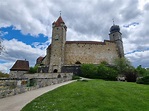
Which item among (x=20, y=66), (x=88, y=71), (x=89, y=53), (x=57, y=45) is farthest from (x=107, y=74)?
(x=20, y=66)

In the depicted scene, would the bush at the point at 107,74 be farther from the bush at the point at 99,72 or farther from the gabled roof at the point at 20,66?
the gabled roof at the point at 20,66

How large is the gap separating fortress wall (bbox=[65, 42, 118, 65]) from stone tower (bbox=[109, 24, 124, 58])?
2940mm

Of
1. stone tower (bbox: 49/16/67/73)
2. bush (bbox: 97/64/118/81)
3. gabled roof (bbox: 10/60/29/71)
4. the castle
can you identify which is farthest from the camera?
the castle

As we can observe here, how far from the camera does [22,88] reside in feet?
37.0

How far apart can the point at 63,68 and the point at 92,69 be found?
1084 cm

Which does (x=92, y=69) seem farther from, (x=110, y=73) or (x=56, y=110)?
(x=56, y=110)

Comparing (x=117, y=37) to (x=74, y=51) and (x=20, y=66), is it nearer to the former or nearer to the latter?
(x=74, y=51)

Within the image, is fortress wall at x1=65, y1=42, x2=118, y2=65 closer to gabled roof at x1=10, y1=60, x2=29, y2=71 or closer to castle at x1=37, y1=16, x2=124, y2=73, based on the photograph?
castle at x1=37, y1=16, x2=124, y2=73

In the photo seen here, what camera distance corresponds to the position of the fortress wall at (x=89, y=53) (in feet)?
179

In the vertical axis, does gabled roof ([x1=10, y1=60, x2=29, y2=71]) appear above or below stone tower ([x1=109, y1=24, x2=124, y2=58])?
below

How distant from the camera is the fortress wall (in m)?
54.6

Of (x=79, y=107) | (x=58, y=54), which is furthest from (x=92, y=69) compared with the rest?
(x=79, y=107)

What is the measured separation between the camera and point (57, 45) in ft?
163

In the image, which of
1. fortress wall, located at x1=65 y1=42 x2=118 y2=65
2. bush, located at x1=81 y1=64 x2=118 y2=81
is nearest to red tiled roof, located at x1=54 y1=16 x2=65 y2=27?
fortress wall, located at x1=65 y1=42 x2=118 y2=65
